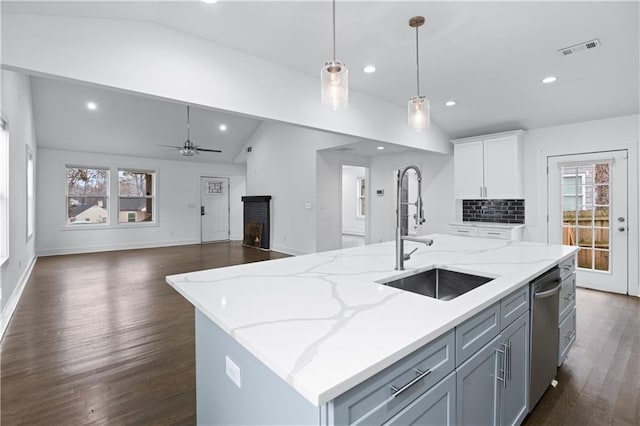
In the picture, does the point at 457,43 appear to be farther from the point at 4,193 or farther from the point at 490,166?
the point at 4,193

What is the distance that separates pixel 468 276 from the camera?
6.16 ft

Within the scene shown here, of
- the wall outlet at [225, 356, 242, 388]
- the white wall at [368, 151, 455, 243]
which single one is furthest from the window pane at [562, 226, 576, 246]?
the wall outlet at [225, 356, 242, 388]

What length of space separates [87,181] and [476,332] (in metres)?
9.32

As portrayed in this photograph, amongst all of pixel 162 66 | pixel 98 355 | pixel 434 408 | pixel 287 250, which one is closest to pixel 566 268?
pixel 434 408

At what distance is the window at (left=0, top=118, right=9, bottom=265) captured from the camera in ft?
11.3

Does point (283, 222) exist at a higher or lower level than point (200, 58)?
lower

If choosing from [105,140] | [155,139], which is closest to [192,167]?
[155,139]

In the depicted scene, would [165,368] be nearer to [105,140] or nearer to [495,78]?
[495,78]

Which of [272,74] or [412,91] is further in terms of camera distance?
[412,91]

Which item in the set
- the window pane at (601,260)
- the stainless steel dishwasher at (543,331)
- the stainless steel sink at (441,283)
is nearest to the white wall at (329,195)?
the window pane at (601,260)

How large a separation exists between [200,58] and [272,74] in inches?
28.8

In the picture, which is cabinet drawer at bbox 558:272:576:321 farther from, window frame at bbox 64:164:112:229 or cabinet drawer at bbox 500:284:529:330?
window frame at bbox 64:164:112:229

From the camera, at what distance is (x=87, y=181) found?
7.92 meters

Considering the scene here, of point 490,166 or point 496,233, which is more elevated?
point 490,166
